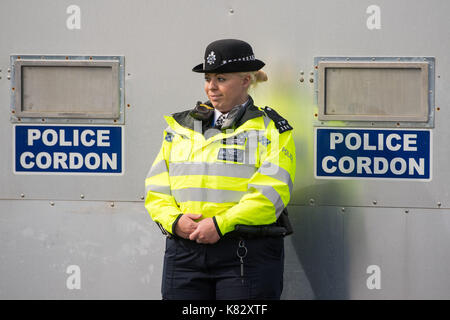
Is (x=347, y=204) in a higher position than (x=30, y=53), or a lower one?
lower

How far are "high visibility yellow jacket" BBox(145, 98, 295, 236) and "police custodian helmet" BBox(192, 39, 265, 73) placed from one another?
191 mm

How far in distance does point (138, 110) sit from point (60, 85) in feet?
1.43

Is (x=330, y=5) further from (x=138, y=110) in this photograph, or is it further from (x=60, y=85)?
(x=60, y=85)

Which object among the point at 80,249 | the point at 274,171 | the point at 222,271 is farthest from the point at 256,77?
the point at 80,249

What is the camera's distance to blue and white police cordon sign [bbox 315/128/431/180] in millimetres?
2809

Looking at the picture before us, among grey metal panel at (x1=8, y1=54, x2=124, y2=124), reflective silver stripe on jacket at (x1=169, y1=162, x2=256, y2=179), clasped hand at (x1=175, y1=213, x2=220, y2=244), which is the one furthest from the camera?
grey metal panel at (x1=8, y1=54, x2=124, y2=124)

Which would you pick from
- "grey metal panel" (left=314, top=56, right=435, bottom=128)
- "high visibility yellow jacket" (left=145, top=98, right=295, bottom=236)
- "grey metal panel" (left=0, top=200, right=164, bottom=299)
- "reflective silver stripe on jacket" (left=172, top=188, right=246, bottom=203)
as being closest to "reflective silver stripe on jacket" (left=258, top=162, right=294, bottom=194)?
"high visibility yellow jacket" (left=145, top=98, right=295, bottom=236)

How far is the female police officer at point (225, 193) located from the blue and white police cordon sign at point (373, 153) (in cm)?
39

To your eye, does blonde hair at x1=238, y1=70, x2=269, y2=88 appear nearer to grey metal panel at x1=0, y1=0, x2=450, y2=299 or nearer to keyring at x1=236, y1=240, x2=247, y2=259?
grey metal panel at x1=0, y1=0, x2=450, y2=299

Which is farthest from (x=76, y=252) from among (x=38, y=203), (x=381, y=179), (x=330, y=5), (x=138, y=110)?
(x=330, y=5)

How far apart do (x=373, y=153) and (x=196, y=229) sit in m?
1.05

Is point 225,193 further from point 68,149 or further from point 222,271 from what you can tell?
point 68,149

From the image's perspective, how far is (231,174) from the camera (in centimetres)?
241

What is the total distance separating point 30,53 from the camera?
9.68 ft
